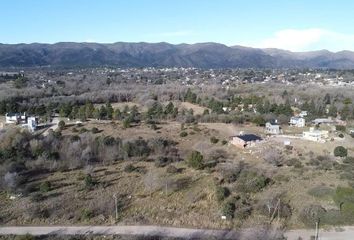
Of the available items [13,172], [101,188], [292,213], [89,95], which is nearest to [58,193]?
[101,188]

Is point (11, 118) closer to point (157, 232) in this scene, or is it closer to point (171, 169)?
point (171, 169)

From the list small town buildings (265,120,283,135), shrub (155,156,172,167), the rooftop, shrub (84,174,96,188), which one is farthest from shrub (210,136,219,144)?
shrub (84,174,96,188)

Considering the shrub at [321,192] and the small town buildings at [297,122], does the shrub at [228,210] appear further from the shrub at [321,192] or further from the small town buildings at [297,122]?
the small town buildings at [297,122]

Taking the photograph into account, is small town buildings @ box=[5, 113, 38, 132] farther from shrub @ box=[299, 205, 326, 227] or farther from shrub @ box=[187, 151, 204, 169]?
shrub @ box=[299, 205, 326, 227]

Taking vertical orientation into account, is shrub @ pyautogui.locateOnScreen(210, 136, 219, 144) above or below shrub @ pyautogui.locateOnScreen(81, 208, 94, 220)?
above

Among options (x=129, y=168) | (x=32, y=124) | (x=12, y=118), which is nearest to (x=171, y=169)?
(x=129, y=168)

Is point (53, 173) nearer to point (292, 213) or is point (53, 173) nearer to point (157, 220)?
point (157, 220)

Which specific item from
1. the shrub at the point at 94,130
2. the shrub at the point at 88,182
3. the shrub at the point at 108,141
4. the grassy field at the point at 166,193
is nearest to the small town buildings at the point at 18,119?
the shrub at the point at 94,130
